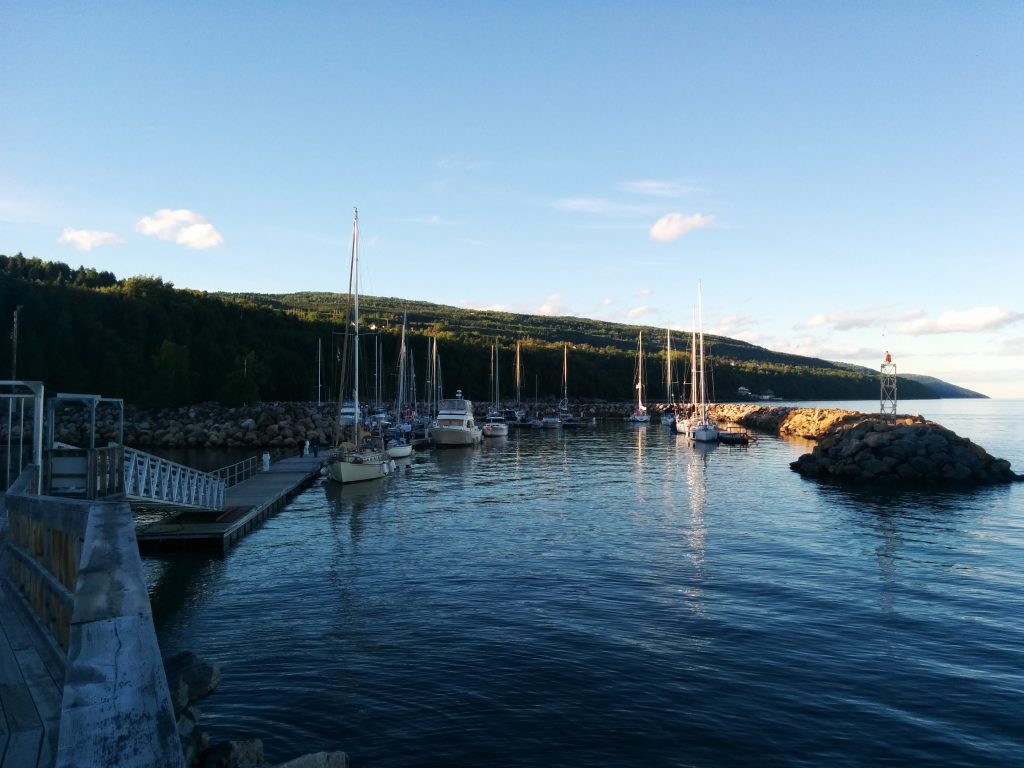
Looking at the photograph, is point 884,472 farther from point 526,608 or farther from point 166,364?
point 166,364

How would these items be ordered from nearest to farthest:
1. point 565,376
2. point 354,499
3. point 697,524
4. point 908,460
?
point 697,524 < point 354,499 < point 908,460 < point 565,376

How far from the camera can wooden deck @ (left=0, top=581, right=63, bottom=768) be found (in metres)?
6.49

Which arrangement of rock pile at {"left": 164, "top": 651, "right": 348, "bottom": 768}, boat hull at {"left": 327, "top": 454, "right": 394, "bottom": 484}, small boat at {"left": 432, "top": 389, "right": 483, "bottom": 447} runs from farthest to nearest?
small boat at {"left": 432, "top": 389, "right": 483, "bottom": 447}, boat hull at {"left": 327, "top": 454, "right": 394, "bottom": 484}, rock pile at {"left": 164, "top": 651, "right": 348, "bottom": 768}

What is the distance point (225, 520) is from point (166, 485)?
515cm

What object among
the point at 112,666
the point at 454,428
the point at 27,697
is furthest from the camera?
the point at 454,428

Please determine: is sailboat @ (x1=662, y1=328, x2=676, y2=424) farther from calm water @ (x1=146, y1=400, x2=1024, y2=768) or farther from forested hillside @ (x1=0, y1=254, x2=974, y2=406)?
calm water @ (x1=146, y1=400, x2=1024, y2=768)

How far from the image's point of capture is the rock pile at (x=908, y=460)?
45312 mm

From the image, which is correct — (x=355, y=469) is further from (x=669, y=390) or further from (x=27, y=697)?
(x=669, y=390)

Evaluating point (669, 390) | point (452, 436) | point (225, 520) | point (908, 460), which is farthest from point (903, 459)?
point (669, 390)

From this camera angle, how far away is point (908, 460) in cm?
4644

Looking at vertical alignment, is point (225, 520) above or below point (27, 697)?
below

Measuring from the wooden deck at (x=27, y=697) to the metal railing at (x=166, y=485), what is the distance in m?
7.72

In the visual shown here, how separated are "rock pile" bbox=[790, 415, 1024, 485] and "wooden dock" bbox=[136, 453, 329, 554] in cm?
3423

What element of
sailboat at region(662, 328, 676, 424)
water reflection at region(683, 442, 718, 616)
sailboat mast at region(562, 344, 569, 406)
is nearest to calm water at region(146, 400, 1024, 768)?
water reflection at region(683, 442, 718, 616)
